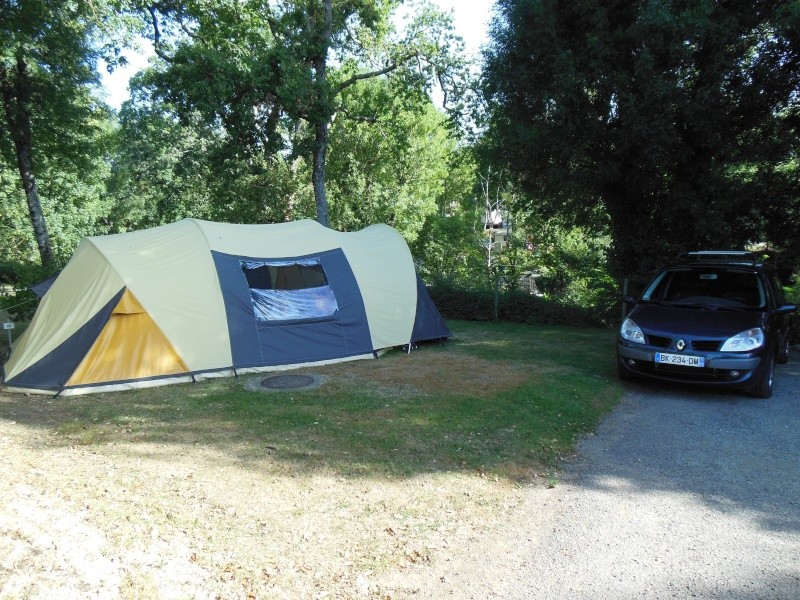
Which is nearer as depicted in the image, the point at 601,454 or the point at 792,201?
the point at 601,454

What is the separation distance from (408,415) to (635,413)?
2573mm

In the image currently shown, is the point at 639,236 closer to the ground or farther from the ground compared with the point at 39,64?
closer to the ground

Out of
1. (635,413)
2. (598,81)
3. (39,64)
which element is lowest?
(635,413)

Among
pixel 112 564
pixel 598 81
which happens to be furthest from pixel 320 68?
pixel 112 564

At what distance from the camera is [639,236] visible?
406 inches

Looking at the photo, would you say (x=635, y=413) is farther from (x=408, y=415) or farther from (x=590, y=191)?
(x=590, y=191)

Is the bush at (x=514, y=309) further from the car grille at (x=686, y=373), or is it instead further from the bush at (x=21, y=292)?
the bush at (x=21, y=292)

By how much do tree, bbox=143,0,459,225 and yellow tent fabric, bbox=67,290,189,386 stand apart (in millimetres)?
7972

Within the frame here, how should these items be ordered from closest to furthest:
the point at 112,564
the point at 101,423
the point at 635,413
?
the point at 112,564 < the point at 101,423 < the point at 635,413

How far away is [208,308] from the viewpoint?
784 cm

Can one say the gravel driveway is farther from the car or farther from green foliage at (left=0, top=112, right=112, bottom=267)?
green foliage at (left=0, top=112, right=112, bottom=267)

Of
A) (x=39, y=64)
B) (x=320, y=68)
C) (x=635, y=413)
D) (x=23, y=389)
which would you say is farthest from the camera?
(x=320, y=68)

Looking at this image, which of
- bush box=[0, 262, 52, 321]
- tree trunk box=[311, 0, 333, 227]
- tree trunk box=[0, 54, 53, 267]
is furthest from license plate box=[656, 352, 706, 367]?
tree trunk box=[0, 54, 53, 267]

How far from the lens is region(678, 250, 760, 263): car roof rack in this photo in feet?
25.8
